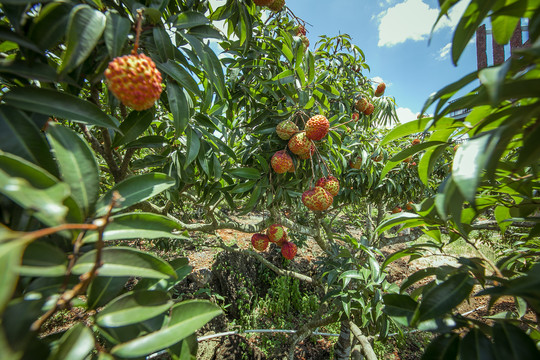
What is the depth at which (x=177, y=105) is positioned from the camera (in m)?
0.56

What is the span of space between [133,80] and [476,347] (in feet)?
2.37

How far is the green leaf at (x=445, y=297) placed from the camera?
0.39 meters

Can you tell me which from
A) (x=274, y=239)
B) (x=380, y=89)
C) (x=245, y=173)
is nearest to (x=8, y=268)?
(x=245, y=173)

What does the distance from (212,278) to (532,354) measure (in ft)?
9.73

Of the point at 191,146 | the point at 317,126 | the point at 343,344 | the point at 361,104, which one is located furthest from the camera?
the point at 361,104

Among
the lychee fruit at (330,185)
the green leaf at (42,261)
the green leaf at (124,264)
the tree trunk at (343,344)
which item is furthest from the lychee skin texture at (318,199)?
the tree trunk at (343,344)

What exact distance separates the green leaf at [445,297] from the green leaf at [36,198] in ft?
1.82

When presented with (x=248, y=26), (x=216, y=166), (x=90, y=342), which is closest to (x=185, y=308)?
(x=90, y=342)

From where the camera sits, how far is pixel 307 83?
1065mm

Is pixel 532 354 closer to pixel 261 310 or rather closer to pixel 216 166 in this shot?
pixel 216 166

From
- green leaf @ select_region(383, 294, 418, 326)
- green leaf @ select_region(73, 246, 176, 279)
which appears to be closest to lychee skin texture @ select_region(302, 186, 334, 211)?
green leaf @ select_region(383, 294, 418, 326)

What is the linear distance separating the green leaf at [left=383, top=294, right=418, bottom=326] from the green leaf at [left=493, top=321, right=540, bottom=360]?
148 millimetres

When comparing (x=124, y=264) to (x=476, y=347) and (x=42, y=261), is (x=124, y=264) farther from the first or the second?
(x=476, y=347)

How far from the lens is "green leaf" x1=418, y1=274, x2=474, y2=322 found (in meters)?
0.39
